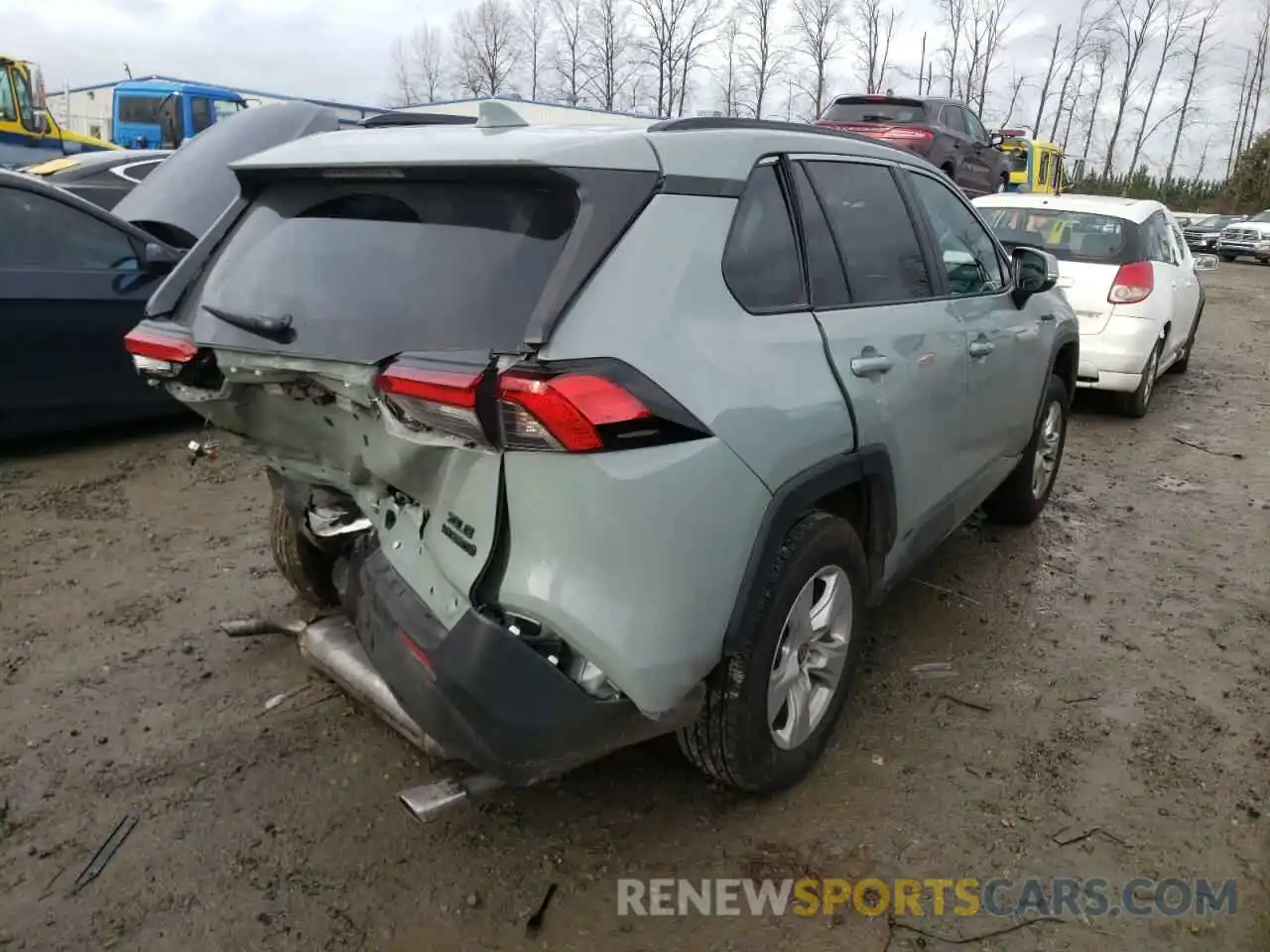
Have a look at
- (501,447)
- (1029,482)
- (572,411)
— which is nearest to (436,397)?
(501,447)

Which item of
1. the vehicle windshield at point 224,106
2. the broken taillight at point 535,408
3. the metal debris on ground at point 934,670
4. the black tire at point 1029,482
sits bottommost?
the metal debris on ground at point 934,670

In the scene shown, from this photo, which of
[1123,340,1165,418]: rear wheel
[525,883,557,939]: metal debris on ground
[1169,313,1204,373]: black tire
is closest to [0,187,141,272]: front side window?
[525,883,557,939]: metal debris on ground

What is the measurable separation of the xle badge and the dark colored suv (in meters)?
11.9

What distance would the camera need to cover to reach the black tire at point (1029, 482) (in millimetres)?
4805

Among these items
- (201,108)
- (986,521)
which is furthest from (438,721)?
(201,108)

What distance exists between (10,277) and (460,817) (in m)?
4.49

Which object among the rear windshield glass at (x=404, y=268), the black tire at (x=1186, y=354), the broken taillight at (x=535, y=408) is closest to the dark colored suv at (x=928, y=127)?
the black tire at (x=1186, y=354)

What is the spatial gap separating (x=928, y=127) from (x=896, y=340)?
12.1 m

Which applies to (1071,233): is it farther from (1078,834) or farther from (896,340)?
(1078,834)

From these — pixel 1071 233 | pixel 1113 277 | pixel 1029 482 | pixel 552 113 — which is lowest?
pixel 1029 482

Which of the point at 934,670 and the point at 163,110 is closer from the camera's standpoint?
the point at 934,670

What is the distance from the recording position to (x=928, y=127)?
545 inches

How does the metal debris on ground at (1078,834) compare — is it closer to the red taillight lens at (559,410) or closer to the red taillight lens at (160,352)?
the red taillight lens at (559,410)

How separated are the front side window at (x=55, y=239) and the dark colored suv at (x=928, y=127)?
30.9 feet
